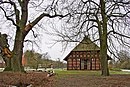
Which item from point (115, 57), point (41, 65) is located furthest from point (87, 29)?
point (41, 65)

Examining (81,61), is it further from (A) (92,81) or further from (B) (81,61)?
(A) (92,81)

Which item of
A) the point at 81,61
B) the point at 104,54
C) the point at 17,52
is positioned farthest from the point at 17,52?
the point at 81,61

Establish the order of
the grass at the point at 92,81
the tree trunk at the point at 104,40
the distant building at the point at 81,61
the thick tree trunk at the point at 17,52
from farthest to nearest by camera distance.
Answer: the distant building at the point at 81,61
the tree trunk at the point at 104,40
the thick tree trunk at the point at 17,52
the grass at the point at 92,81

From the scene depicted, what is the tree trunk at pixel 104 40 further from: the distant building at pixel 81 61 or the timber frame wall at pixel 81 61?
the timber frame wall at pixel 81 61

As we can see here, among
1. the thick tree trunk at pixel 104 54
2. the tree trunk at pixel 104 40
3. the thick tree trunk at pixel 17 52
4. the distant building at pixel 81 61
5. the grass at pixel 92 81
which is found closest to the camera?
→ the grass at pixel 92 81

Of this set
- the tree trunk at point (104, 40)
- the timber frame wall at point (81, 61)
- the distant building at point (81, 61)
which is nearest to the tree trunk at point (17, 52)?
the tree trunk at point (104, 40)

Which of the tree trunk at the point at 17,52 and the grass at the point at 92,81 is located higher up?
the tree trunk at the point at 17,52

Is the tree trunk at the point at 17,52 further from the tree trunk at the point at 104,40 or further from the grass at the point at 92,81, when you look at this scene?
the tree trunk at the point at 104,40

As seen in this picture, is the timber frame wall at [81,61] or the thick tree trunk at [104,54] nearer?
the thick tree trunk at [104,54]

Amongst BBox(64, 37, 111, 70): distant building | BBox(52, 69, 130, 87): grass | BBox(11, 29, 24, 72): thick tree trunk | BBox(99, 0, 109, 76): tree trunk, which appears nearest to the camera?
BBox(52, 69, 130, 87): grass

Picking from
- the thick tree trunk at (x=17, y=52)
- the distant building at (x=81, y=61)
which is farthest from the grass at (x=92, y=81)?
the distant building at (x=81, y=61)

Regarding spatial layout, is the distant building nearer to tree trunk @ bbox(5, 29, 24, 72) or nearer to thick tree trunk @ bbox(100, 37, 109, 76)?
thick tree trunk @ bbox(100, 37, 109, 76)

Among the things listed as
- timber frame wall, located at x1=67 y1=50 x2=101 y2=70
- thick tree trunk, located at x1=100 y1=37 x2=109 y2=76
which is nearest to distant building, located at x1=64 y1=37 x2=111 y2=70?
timber frame wall, located at x1=67 y1=50 x2=101 y2=70

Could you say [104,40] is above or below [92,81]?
above
